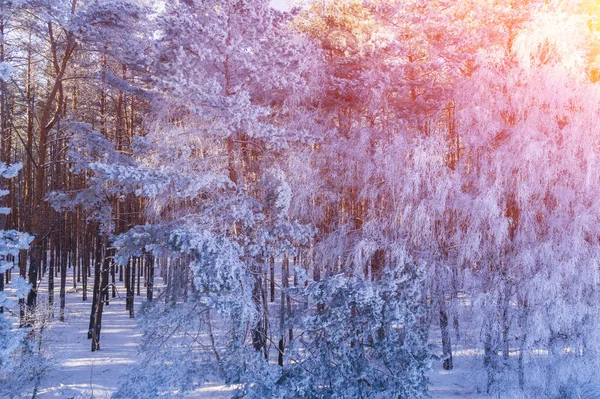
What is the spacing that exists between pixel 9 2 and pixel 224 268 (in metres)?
7.91

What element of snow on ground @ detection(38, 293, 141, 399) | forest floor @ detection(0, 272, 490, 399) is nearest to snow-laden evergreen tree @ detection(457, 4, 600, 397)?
forest floor @ detection(0, 272, 490, 399)

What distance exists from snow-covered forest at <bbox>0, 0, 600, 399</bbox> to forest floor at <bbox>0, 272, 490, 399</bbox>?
9 cm

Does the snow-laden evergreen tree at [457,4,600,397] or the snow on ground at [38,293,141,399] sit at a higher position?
the snow-laden evergreen tree at [457,4,600,397]

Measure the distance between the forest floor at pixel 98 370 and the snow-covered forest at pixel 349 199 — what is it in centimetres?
9

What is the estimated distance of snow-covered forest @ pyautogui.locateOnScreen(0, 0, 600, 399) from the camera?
8.69 meters

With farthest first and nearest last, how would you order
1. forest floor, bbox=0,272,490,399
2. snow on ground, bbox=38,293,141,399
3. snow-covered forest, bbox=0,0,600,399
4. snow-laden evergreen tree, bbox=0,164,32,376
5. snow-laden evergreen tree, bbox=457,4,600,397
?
1. snow on ground, bbox=38,293,141,399
2. forest floor, bbox=0,272,490,399
3. snow-laden evergreen tree, bbox=457,4,600,397
4. snow-covered forest, bbox=0,0,600,399
5. snow-laden evergreen tree, bbox=0,164,32,376

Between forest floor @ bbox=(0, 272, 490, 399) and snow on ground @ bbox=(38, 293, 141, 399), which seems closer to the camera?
forest floor @ bbox=(0, 272, 490, 399)

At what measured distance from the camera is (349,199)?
11.7 meters

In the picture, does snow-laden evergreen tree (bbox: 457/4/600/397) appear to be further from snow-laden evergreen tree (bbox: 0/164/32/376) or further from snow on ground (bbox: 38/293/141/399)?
snow on ground (bbox: 38/293/141/399)

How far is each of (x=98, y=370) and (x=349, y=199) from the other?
27.4ft

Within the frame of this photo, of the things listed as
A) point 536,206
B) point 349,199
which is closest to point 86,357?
point 349,199

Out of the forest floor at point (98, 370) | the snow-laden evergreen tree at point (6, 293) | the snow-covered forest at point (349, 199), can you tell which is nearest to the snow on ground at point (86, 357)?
the forest floor at point (98, 370)

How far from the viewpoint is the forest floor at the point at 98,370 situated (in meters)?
9.40

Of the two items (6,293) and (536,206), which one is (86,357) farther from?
(536,206)
